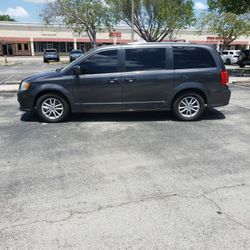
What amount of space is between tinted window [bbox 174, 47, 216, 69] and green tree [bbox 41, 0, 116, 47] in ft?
92.4

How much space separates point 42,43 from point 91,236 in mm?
57206

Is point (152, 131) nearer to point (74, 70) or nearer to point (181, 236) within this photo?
point (74, 70)

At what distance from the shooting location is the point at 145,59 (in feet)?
22.3

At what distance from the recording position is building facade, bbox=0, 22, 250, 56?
2030 inches

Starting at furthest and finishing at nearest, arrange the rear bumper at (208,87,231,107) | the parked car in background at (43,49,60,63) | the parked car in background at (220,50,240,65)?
the parked car in background at (43,49,60,63) → the parked car in background at (220,50,240,65) → the rear bumper at (208,87,231,107)

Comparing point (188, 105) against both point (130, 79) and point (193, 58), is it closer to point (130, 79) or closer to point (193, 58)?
point (193, 58)

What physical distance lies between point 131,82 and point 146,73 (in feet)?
1.38

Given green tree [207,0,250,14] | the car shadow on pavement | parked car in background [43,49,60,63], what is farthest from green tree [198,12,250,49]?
the car shadow on pavement

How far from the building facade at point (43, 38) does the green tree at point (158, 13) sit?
54.3ft

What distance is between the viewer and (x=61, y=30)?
5338 centimetres

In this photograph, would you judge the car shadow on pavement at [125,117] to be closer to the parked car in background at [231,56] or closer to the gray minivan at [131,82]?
the gray minivan at [131,82]

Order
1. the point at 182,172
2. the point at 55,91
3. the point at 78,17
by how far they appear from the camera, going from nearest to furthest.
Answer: the point at 182,172 < the point at 55,91 < the point at 78,17

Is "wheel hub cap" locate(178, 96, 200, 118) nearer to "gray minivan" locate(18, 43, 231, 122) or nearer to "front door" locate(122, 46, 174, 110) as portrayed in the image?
"gray minivan" locate(18, 43, 231, 122)

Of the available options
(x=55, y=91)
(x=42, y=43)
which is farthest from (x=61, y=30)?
(x=55, y=91)
